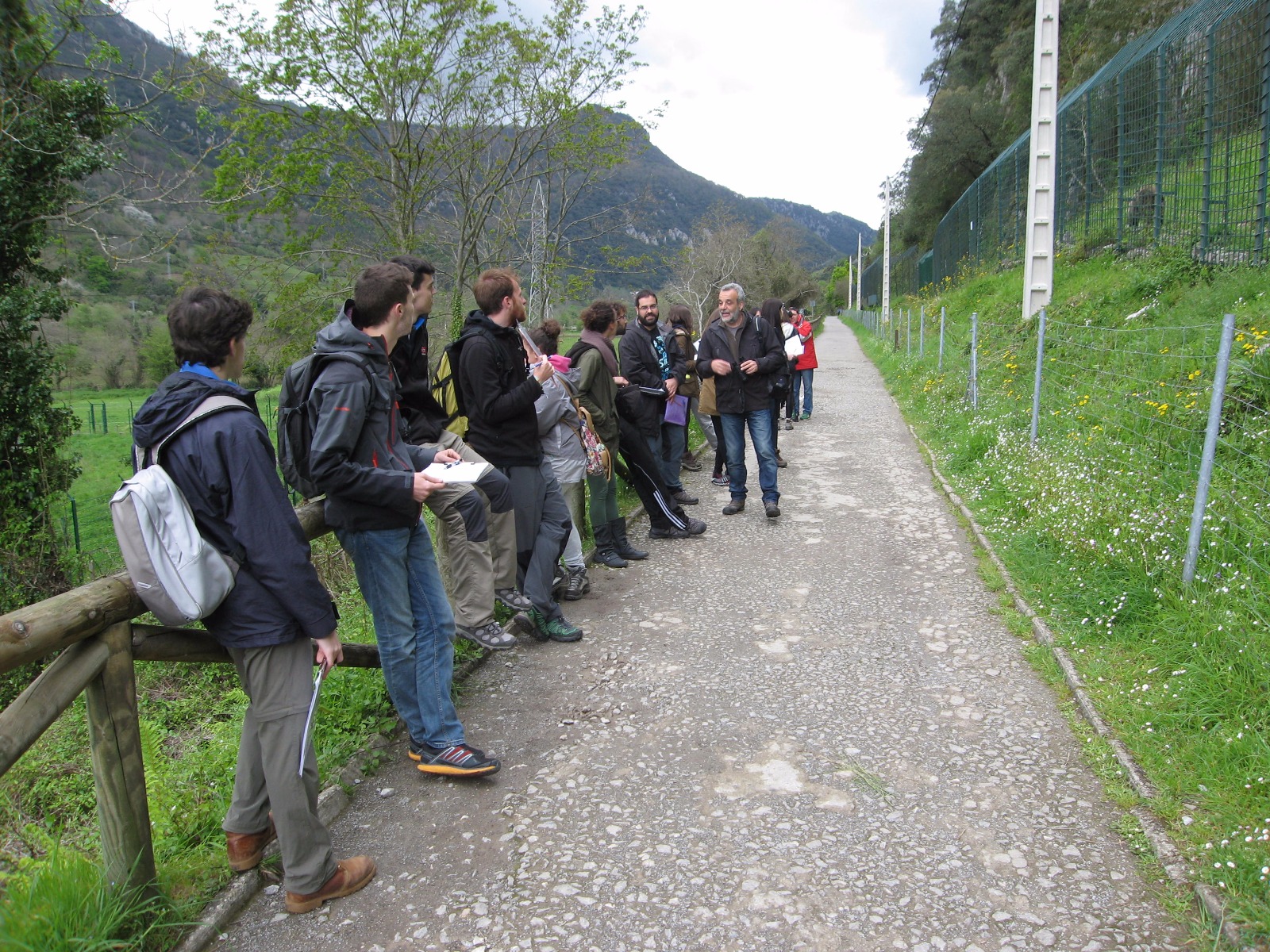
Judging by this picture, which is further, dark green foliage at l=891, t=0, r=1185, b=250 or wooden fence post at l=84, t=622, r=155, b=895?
dark green foliage at l=891, t=0, r=1185, b=250

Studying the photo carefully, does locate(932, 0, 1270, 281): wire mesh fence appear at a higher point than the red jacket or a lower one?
higher

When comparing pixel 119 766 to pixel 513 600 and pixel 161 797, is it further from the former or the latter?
pixel 513 600

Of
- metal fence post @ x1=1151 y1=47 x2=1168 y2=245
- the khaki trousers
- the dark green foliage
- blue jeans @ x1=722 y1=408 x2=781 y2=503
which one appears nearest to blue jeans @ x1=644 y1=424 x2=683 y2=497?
blue jeans @ x1=722 y1=408 x2=781 y2=503

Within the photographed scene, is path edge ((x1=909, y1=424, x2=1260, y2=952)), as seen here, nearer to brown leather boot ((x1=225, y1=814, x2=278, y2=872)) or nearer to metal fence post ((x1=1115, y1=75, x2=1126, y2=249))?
brown leather boot ((x1=225, y1=814, x2=278, y2=872))

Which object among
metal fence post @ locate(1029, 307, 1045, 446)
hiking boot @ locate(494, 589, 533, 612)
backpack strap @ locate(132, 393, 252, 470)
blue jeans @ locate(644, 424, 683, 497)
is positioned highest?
backpack strap @ locate(132, 393, 252, 470)

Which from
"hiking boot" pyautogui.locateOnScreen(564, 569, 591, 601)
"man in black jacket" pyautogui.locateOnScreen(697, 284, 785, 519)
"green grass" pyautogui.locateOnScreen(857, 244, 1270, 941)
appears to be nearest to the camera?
"green grass" pyautogui.locateOnScreen(857, 244, 1270, 941)

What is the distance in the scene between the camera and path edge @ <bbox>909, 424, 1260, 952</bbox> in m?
2.59

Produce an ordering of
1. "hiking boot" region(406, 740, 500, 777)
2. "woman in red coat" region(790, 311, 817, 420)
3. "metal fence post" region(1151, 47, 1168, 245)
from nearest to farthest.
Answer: "hiking boot" region(406, 740, 500, 777) < "metal fence post" region(1151, 47, 1168, 245) < "woman in red coat" region(790, 311, 817, 420)

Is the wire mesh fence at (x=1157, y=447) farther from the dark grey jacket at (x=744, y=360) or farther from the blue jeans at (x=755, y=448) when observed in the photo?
the dark grey jacket at (x=744, y=360)

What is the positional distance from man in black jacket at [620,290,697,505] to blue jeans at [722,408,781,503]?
52cm

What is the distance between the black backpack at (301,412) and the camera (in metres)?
3.13

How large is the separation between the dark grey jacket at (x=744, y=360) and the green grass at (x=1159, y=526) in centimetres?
214

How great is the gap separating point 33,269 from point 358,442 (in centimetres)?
1156

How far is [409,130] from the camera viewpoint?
17625mm
